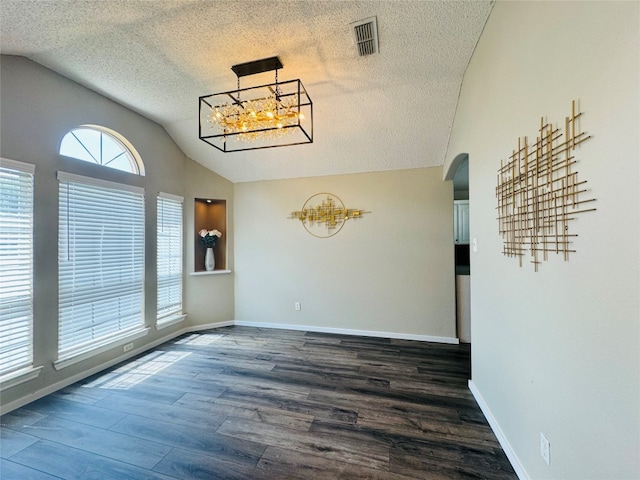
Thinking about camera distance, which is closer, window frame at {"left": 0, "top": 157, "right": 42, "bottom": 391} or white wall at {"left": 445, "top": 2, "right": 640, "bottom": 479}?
white wall at {"left": 445, "top": 2, "right": 640, "bottom": 479}

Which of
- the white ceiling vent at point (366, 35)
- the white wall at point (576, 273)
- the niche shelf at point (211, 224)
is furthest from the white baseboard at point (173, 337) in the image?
the white ceiling vent at point (366, 35)

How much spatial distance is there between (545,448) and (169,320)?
4.11 meters

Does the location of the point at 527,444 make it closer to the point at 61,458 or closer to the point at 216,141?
the point at 61,458

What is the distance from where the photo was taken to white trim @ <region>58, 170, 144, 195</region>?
2.53m

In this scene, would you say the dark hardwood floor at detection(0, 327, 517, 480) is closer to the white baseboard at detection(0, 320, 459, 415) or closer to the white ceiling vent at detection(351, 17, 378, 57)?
the white baseboard at detection(0, 320, 459, 415)

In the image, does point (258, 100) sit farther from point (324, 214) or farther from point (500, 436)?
point (500, 436)

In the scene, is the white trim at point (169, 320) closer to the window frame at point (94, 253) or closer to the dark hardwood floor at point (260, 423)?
the window frame at point (94, 253)

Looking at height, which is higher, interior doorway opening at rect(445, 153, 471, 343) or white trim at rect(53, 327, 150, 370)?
interior doorway opening at rect(445, 153, 471, 343)

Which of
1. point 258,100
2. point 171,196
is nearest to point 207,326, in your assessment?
point 171,196

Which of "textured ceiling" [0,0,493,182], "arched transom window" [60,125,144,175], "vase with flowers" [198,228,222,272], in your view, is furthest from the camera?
"vase with flowers" [198,228,222,272]

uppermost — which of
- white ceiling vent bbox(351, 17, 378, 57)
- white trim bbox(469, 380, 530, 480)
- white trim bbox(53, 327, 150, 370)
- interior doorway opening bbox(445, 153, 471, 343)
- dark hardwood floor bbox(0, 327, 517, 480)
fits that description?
white ceiling vent bbox(351, 17, 378, 57)

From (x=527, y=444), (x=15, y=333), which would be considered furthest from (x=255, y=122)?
(x=527, y=444)

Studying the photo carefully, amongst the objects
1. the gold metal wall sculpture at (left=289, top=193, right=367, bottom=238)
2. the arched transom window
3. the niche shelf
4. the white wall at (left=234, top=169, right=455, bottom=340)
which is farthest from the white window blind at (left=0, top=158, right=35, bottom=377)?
the gold metal wall sculpture at (left=289, top=193, right=367, bottom=238)

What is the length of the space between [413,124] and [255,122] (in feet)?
6.20
